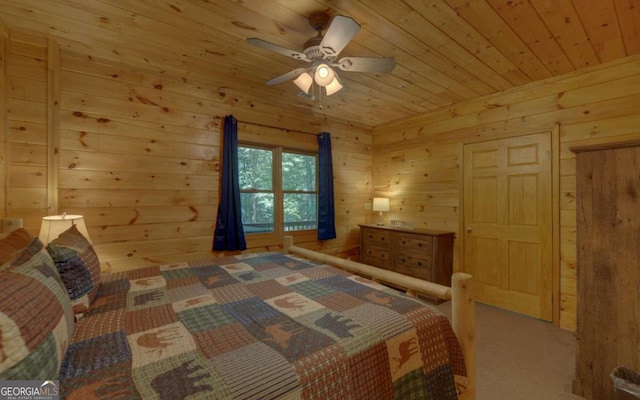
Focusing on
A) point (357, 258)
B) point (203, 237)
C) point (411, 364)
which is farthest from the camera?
point (357, 258)

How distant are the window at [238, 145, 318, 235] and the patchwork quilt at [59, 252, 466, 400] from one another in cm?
193

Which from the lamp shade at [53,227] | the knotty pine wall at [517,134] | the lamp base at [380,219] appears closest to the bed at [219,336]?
the lamp shade at [53,227]

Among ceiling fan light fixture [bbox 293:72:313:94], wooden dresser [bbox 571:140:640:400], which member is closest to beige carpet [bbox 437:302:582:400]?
wooden dresser [bbox 571:140:640:400]

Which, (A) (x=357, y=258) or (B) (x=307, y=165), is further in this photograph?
(A) (x=357, y=258)

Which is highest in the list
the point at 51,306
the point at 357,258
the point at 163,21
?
the point at 163,21

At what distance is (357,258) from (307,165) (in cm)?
171

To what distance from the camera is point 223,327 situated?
3.80 feet

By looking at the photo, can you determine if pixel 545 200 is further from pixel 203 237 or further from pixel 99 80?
pixel 99 80

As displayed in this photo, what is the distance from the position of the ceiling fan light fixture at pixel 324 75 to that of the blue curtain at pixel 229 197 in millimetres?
1549

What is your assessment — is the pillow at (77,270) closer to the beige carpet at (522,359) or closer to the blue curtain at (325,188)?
the beige carpet at (522,359)

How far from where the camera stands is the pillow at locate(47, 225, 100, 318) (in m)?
1.29

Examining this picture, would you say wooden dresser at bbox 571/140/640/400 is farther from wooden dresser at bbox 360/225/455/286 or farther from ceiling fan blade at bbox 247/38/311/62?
ceiling fan blade at bbox 247/38/311/62

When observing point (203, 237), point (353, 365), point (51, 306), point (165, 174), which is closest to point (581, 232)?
point (353, 365)

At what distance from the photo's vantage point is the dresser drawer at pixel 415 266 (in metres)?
3.34
